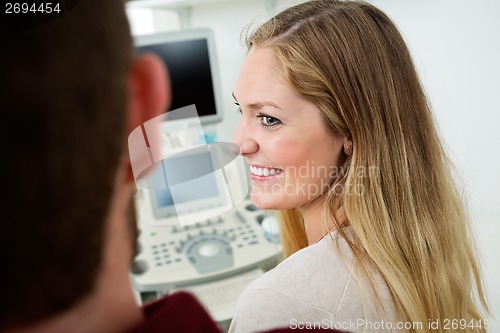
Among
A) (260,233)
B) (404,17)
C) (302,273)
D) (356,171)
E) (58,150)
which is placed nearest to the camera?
(58,150)

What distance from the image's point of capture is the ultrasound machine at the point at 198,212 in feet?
4.46

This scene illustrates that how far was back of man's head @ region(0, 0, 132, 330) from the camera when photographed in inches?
8.4

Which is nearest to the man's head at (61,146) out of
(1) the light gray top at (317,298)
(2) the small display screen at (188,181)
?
(1) the light gray top at (317,298)

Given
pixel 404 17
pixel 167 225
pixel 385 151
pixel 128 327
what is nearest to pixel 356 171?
pixel 385 151

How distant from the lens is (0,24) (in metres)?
0.22

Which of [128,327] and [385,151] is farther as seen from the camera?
[385,151]

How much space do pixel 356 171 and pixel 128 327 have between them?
58cm

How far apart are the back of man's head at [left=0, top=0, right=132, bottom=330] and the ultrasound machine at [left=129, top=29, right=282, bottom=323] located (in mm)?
886

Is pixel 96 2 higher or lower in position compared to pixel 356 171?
higher

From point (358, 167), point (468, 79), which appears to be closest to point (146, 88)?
point (358, 167)

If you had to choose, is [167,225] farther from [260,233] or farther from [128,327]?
[128,327]

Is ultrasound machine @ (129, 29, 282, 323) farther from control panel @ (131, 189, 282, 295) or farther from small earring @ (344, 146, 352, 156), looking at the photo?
small earring @ (344, 146, 352, 156)

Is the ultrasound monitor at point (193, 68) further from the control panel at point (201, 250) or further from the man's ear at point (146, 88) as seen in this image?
the man's ear at point (146, 88)

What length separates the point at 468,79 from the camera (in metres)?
1.77
